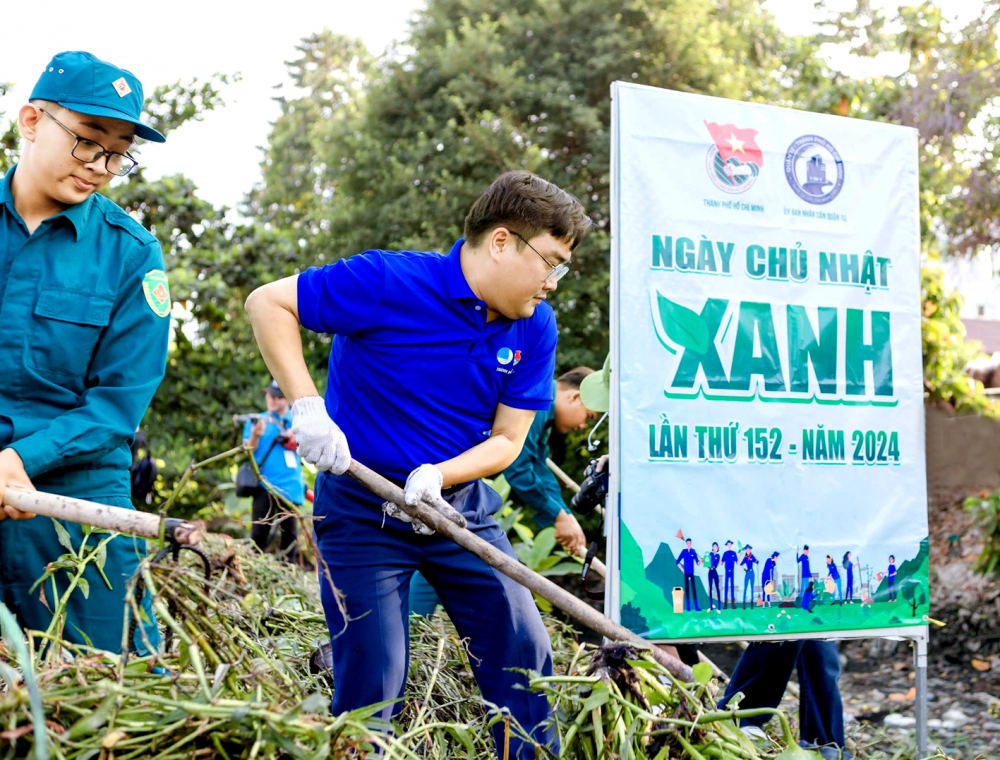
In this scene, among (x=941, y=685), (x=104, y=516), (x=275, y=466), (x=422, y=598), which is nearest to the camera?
(x=104, y=516)

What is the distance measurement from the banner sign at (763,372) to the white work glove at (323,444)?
111 centimetres

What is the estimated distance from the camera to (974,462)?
12531mm

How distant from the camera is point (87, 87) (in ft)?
6.99

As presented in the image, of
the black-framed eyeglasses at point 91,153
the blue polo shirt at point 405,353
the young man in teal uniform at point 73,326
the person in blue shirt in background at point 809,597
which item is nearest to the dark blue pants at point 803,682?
the person in blue shirt in background at point 809,597

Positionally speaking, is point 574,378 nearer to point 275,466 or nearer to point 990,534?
point 275,466

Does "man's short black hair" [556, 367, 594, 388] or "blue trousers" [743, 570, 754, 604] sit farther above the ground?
"man's short black hair" [556, 367, 594, 388]

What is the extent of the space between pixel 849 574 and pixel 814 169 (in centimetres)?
141

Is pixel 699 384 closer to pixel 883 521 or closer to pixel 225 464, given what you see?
pixel 883 521

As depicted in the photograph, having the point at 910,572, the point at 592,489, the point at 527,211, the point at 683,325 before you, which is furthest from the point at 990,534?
the point at 527,211

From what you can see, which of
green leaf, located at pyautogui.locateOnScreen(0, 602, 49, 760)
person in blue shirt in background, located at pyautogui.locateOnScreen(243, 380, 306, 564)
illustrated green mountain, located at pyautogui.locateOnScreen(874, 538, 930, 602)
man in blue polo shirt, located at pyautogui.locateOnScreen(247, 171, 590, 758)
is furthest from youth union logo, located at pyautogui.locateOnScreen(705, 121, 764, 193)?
person in blue shirt in background, located at pyautogui.locateOnScreen(243, 380, 306, 564)

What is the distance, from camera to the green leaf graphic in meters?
3.07

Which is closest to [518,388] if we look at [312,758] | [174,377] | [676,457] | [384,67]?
[676,457]

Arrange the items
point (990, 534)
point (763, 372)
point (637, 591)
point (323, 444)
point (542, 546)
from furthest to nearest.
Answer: point (990, 534) → point (542, 546) → point (763, 372) → point (637, 591) → point (323, 444)

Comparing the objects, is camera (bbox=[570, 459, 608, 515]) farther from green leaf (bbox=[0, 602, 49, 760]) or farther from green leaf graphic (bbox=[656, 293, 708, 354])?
green leaf (bbox=[0, 602, 49, 760])
